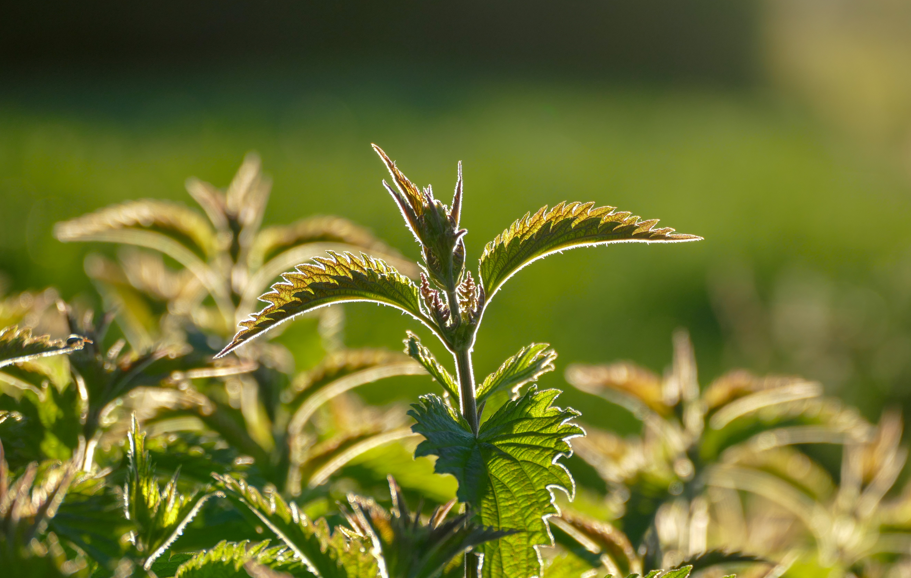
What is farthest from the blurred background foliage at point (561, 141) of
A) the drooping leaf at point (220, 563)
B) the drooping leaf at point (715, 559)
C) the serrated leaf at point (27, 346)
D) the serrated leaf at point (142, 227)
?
the drooping leaf at point (715, 559)

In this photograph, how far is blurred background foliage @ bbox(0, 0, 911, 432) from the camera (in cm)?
469

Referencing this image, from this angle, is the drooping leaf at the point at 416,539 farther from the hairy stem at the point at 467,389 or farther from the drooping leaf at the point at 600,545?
the drooping leaf at the point at 600,545

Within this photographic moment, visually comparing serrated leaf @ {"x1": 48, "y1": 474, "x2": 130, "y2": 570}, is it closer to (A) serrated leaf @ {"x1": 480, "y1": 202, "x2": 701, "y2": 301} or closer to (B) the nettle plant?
(B) the nettle plant

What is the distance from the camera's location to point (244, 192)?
4.72 ft

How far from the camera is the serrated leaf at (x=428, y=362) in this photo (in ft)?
2.86

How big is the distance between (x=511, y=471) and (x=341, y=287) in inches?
10.8

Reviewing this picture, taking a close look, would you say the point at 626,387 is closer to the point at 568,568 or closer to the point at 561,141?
the point at 568,568

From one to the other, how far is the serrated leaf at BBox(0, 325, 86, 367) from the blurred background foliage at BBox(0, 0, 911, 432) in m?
2.48

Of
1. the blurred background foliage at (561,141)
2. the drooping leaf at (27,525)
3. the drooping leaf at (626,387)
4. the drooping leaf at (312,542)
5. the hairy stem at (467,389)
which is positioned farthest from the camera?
the blurred background foliage at (561,141)

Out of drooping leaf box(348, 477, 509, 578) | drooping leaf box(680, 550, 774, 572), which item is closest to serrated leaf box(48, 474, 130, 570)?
drooping leaf box(348, 477, 509, 578)

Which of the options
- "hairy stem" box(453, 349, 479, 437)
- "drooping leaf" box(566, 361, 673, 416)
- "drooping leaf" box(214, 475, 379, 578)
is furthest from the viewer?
"drooping leaf" box(566, 361, 673, 416)

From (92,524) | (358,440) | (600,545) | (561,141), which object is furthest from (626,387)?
(561,141)

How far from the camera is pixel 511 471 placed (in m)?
0.85

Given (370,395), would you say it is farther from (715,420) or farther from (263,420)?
(715,420)
